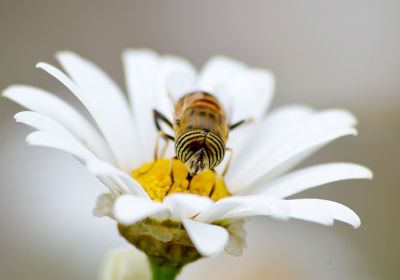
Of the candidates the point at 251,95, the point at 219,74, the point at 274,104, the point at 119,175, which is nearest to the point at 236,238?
the point at 119,175

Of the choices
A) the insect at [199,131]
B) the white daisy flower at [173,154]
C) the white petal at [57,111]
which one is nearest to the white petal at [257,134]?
the white daisy flower at [173,154]

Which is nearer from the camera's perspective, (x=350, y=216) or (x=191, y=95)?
(x=350, y=216)

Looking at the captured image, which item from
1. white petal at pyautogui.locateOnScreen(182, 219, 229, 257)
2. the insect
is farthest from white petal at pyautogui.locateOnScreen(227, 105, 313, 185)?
white petal at pyautogui.locateOnScreen(182, 219, 229, 257)

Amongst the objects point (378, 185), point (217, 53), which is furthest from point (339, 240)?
point (217, 53)

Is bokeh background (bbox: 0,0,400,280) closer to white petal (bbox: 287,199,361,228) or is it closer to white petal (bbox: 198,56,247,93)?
white petal (bbox: 198,56,247,93)

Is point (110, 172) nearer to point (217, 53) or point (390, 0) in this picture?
point (217, 53)
